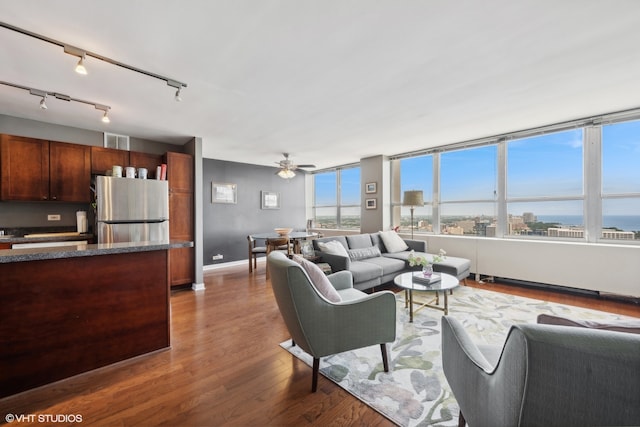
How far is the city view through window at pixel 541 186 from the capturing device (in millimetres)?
3605

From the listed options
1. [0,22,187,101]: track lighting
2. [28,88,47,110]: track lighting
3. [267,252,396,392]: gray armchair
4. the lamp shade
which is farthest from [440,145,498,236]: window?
[28,88,47,110]: track lighting

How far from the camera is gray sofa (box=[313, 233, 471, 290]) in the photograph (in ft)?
12.0

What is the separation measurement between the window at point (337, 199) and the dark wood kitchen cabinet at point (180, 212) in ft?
13.6

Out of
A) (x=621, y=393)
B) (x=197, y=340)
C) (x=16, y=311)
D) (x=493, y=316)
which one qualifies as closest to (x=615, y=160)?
(x=493, y=316)

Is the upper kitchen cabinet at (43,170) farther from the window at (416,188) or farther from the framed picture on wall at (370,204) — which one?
the window at (416,188)

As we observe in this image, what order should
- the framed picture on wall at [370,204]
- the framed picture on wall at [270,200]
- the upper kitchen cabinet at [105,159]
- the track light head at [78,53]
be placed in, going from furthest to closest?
the framed picture on wall at [270,200] → the framed picture on wall at [370,204] → the upper kitchen cabinet at [105,159] → the track light head at [78,53]

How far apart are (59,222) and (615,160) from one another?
7971mm

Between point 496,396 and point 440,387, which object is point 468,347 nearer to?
point 496,396

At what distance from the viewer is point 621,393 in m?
0.70

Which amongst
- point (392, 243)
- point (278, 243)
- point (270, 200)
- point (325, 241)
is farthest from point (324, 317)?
point (270, 200)

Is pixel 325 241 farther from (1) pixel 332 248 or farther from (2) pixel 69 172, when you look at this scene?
(2) pixel 69 172

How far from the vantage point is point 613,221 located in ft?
12.1

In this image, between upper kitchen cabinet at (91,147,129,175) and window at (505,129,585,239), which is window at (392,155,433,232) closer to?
window at (505,129,585,239)

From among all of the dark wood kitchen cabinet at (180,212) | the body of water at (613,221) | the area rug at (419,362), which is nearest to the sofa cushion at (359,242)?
the area rug at (419,362)
